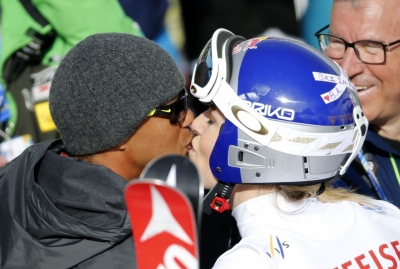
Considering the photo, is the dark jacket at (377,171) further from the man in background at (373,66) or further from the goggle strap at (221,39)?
the goggle strap at (221,39)

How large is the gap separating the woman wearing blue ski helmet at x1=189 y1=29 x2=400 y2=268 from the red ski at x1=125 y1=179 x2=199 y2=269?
577 mm

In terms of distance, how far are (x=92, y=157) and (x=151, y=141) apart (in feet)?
0.87

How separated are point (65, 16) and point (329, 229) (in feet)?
8.37

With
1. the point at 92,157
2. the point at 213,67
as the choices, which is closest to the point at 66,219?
the point at 92,157

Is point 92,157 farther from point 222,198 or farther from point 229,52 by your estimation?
point 229,52

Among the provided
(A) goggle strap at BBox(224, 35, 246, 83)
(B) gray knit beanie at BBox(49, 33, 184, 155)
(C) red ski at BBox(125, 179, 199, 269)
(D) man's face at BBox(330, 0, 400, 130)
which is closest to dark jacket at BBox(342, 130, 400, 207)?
(D) man's face at BBox(330, 0, 400, 130)

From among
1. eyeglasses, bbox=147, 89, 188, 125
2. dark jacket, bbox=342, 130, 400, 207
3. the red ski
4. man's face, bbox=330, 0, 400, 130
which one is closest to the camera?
the red ski

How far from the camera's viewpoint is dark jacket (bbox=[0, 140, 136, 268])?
259cm

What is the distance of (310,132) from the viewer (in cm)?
268

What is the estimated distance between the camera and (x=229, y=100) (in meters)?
2.74

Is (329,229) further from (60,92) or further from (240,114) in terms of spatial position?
(60,92)

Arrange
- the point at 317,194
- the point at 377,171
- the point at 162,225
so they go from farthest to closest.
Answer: the point at 377,171 < the point at 317,194 < the point at 162,225

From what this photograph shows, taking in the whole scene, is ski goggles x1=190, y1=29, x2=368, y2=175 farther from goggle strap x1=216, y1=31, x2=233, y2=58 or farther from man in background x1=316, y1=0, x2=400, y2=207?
man in background x1=316, y1=0, x2=400, y2=207

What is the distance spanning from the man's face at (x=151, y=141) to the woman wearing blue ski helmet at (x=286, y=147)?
Result: 0.22 metres
